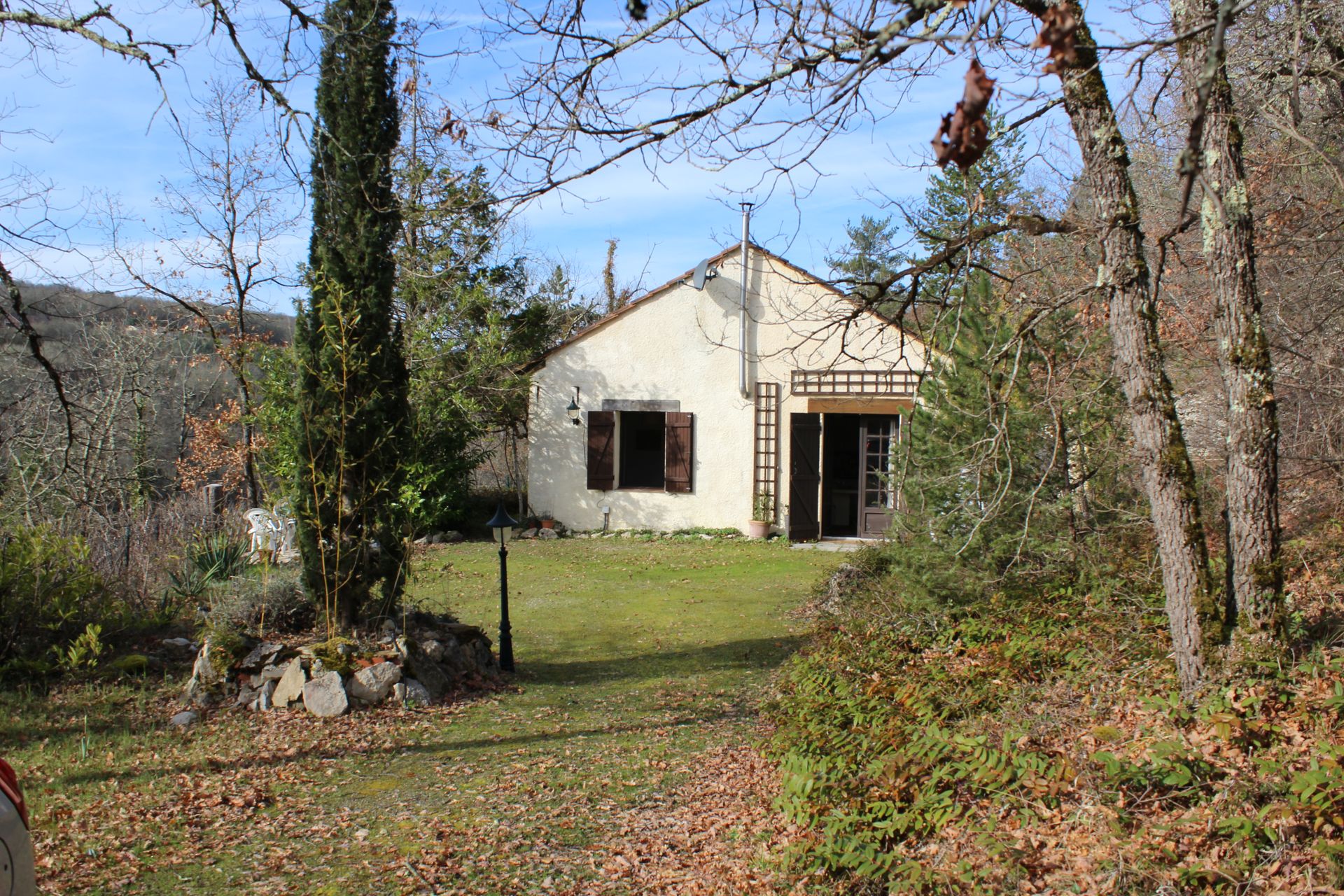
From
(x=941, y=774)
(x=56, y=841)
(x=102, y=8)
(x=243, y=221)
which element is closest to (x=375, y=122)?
(x=102, y=8)

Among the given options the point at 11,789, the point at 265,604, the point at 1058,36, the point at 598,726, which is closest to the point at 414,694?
the point at 598,726

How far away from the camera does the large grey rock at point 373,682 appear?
22.4 ft

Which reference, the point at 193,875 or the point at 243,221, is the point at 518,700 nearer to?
the point at 193,875

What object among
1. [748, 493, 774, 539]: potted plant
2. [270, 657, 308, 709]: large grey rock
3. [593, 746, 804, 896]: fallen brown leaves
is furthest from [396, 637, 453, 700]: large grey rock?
[748, 493, 774, 539]: potted plant

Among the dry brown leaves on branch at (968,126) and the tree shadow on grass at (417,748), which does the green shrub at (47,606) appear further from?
the dry brown leaves on branch at (968,126)

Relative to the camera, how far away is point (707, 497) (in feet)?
54.7

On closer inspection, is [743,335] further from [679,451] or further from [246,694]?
[246,694]

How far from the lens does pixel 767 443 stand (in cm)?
1622

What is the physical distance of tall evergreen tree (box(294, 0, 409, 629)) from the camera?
7.36 metres

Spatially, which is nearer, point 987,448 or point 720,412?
point 987,448

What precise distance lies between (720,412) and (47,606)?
37.1 feet

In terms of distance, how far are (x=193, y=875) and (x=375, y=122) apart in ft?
18.8

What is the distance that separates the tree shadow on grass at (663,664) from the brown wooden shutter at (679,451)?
25.3 feet

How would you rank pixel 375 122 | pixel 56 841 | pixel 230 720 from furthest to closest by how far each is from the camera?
pixel 375 122 → pixel 230 720 → pixel 56 841
